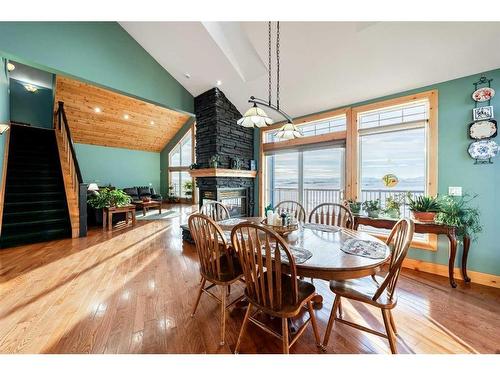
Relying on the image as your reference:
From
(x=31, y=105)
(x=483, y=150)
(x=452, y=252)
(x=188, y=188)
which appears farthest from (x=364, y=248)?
(x=31, y=105)

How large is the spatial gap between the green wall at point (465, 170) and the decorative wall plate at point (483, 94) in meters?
0.05

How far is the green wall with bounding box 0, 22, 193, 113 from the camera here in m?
2.76

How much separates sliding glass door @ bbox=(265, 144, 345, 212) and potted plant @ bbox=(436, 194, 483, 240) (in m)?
1.42

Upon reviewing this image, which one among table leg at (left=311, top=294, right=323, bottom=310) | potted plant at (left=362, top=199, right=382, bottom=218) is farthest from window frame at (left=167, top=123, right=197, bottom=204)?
table leg at (left=311, top=294, right=323, bottom=310)

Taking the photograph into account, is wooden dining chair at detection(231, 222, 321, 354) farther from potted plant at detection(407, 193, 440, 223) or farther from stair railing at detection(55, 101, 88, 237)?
stair railing at detection(55, 101, 88, 237)

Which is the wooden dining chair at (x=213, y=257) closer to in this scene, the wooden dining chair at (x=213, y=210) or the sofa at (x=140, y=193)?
the wooden dining chair at (x=213, y=210)

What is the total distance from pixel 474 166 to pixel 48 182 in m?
7.89

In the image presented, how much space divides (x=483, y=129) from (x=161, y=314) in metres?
4.09

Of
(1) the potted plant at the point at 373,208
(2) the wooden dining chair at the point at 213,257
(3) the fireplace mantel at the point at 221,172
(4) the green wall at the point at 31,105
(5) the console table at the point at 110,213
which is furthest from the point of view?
(4) the green wall at the point at 31,105

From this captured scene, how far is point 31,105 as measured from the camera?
7.07m

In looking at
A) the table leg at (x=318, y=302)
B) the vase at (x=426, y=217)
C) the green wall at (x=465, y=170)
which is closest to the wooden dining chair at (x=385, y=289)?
the table leg at (x=318, y=302)

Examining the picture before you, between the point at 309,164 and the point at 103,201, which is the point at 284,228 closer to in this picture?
the point at 309,164

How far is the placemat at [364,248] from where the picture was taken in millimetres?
1508

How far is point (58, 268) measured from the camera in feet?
9.48
